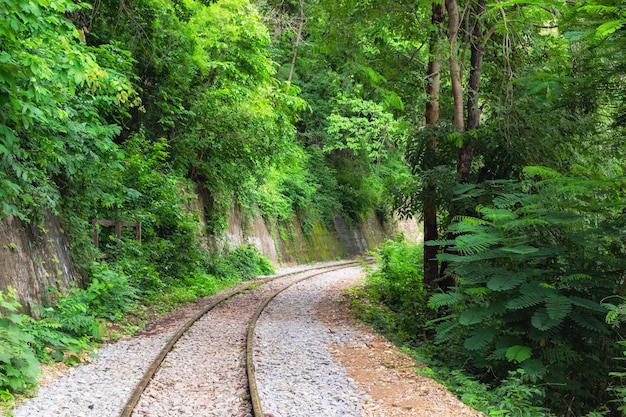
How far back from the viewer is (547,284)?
730 cm

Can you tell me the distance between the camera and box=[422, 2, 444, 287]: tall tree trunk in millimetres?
11828

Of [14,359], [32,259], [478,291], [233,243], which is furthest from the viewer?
[233,243]

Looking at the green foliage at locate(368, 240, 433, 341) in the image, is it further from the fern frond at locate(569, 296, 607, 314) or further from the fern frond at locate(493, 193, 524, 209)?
the fern frond at locate(569, 296, 607, 314)

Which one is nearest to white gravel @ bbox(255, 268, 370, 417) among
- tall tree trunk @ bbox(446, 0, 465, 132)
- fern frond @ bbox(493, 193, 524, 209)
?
fern frond @ bbox(493, 193, 524, 209)

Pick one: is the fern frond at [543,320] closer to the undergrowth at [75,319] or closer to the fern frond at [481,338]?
the fern frond at [481,338]

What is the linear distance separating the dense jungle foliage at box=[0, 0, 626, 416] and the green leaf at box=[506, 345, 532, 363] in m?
0.03

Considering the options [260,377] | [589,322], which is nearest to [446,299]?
[589,322]

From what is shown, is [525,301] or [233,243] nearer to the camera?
[525,301]

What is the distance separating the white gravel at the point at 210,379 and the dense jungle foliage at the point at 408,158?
26.9 inches

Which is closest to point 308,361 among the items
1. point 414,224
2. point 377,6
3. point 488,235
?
point 488,235

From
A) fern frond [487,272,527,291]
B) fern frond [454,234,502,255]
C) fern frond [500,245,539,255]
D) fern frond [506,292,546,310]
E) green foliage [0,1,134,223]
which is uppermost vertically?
green foliage [0,1,134,223]

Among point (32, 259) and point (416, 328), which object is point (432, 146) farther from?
point (32, 259)

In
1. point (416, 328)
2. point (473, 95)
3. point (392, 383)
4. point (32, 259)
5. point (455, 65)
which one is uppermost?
point (455, 65)

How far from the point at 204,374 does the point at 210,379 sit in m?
0.27
